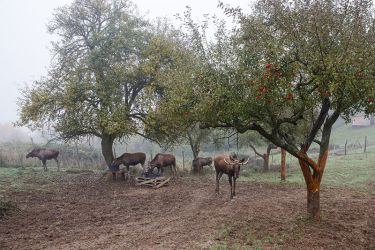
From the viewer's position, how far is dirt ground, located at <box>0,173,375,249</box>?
1100cm

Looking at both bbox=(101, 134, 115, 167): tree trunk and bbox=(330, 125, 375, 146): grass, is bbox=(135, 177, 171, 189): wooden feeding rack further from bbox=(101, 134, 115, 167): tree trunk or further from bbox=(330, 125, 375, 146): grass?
bbox=(330, 125, 375, 146): grass

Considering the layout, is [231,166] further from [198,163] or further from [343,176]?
[198,163]

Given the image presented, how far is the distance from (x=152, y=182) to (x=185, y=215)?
808 centimetres

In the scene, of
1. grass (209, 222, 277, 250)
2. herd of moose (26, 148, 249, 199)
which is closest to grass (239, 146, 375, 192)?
herd of moose (26, 148, 249, 199)

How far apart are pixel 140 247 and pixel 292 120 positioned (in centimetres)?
628

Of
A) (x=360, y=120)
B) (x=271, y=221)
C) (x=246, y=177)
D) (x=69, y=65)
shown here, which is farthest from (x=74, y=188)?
(x=360, y=120)

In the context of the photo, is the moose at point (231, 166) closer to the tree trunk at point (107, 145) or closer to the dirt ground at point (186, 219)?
the dirt ground at point (186, 219)

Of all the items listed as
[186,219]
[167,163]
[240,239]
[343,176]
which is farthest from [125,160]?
[240,239]

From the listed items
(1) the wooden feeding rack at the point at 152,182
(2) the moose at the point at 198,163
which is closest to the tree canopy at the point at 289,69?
(1) the wooden feeding rack at the point at 152,182

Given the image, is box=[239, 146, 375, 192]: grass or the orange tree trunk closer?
the orange tree trunk

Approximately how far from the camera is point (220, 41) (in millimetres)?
12492

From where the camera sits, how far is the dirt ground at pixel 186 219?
433 inches

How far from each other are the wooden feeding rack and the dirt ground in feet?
3.83

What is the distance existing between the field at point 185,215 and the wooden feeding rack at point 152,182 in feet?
1.94
